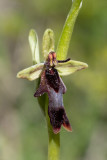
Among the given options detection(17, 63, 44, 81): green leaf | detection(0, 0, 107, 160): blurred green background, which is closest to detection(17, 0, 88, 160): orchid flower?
detection(17, 63, 44, 81): green leaf

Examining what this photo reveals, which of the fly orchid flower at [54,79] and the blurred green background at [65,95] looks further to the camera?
the blurred green background at [65,95]

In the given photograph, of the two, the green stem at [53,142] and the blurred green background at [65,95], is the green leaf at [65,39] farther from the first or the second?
the blurred green background at [65,95]

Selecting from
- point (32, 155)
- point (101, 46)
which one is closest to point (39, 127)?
point (32, 155)

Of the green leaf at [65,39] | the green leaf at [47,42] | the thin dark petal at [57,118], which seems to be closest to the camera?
the thin dark petal at [57,118]

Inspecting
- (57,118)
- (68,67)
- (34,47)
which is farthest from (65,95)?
(57,118)

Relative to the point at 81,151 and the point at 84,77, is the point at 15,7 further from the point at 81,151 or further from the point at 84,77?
the point at 81,151

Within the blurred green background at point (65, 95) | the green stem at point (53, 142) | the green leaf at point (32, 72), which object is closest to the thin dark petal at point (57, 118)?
the green stem at point (53, 142)

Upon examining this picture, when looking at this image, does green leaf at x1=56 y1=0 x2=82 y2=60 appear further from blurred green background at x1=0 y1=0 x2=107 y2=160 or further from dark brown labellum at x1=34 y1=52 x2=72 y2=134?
blurred green background at x1=0 y1=0 x2=107 y2=160
